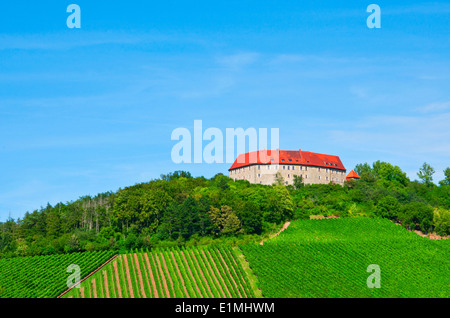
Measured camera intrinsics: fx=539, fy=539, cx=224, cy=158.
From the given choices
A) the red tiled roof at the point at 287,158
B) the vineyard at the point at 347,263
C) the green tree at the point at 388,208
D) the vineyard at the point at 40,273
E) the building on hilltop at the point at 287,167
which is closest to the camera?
the vineyard at the point at 40,273

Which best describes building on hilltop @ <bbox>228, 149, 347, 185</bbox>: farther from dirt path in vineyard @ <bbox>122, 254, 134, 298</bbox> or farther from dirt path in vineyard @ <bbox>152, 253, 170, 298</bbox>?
dirt path in vineyard @ <bbox>122, 254, 134, 298</bbox>

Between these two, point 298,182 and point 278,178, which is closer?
point 298,182

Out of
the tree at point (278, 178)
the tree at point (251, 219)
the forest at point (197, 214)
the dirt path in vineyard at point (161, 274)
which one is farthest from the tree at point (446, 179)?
→ the dirt path in vineyard at point (161, 274)

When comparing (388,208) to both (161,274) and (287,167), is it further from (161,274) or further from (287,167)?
(161,274)

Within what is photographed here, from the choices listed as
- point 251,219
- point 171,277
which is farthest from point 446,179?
point 171,277

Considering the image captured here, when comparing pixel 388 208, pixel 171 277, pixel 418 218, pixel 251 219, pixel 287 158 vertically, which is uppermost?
pixel 287 158

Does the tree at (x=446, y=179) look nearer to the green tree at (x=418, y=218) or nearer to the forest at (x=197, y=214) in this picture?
the forest at (x=197, y=214)
